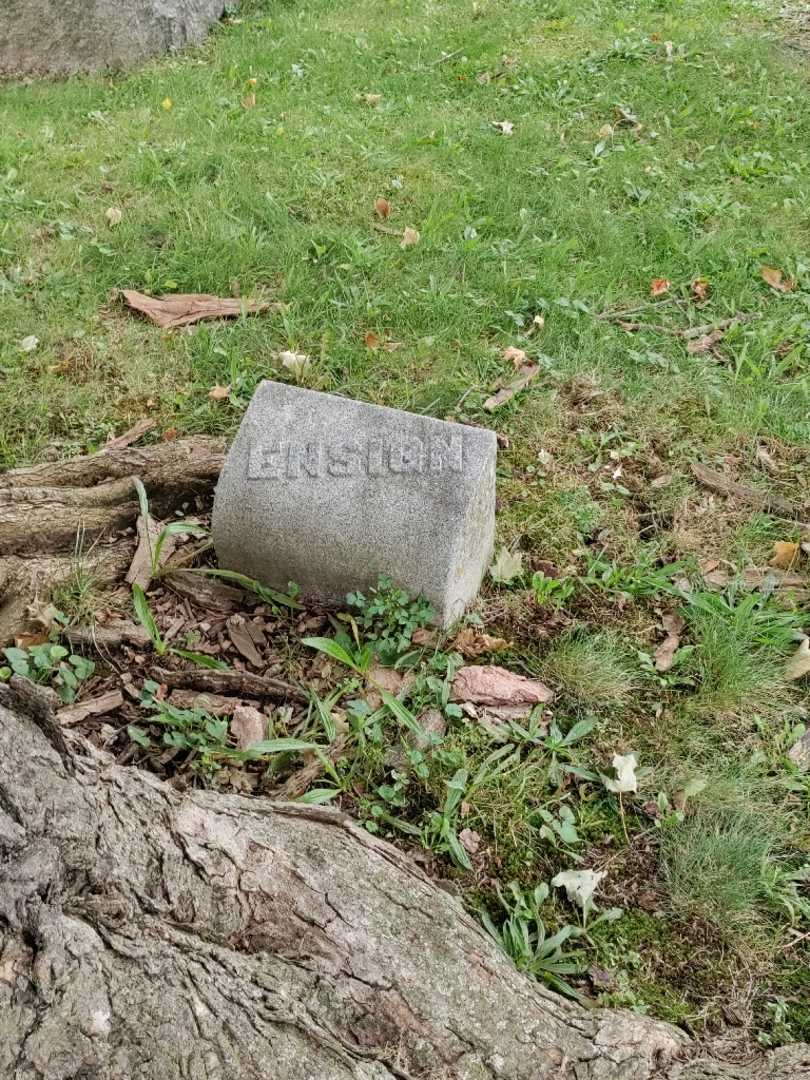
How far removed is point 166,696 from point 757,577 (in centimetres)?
196

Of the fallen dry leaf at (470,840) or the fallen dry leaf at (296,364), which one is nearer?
the fallen dry leaf at (470,840)

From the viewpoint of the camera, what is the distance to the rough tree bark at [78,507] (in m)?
2.59

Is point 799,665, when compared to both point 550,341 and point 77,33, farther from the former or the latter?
point 77,33

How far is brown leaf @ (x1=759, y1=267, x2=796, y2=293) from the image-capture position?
4.25 m

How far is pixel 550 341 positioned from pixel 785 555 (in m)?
1.43

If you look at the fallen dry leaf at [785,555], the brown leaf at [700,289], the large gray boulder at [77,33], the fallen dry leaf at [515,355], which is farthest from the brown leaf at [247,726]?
the large gray boulder at [77,33]

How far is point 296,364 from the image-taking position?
3.54m

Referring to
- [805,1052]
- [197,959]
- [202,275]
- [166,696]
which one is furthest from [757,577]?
[202,275]

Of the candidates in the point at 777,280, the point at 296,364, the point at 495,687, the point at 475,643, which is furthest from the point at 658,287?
the point at 495,687

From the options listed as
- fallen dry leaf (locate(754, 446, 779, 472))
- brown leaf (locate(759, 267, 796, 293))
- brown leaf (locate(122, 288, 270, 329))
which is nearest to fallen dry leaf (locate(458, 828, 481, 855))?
fallen dry leaf (locate(754, 446, 779, 472))

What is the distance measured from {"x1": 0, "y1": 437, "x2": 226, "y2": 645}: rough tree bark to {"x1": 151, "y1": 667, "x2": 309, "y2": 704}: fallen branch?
436mm

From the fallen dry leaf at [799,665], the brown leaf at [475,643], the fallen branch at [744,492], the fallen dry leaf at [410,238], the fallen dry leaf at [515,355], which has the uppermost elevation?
the fallen dry leaf at [410,238]

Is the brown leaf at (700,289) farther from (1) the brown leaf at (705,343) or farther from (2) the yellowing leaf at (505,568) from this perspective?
(2) the yellowing leaf at (505,568)

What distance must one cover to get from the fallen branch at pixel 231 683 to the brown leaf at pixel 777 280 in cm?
323
